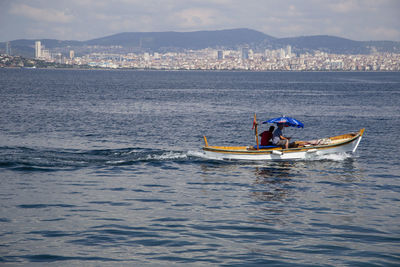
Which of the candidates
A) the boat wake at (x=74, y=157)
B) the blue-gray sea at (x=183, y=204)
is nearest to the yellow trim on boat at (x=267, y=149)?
the blue-gray sea at (x=183, y=204)

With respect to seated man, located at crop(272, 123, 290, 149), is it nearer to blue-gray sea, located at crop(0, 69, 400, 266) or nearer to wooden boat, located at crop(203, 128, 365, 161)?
wooden boat, located at crop(203, 128, 365, 161)

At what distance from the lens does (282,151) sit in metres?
28.5

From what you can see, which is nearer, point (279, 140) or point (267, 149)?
point (267, 149)

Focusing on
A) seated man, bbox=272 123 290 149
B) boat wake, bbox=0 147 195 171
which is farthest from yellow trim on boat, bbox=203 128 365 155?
boat wake, bbox=0 147 195 171

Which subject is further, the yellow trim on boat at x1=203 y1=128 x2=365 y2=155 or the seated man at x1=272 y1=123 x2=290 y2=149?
the seated man at x1=272 y1=123 x2=290 y2=149

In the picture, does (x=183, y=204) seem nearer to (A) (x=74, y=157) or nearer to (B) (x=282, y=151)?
(B) (x=282, y=151)

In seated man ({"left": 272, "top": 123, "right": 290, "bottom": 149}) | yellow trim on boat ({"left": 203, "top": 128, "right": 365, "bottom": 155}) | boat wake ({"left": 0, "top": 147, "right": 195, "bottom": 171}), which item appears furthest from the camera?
seated man ({"left": 272, "top": 123, "right": 290, "bottom": 149})

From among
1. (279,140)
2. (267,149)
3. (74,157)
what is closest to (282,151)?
(279,140)

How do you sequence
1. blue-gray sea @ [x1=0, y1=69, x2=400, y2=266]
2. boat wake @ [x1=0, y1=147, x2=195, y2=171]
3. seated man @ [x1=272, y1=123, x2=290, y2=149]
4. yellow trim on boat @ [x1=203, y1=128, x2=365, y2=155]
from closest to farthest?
1. blue-gray sea @ [x1=0, y1=69, x2=400, y2=266]
2. boat wake @ [x1=0, y1=147, x2=195, y2=171]
3. yellow trim on boat @ [x1=203, y1=128, x2=365, y2=155]
4. seated man @ [x1=272, y1=123, x2=290, y2=149]

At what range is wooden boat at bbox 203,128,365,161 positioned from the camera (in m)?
28.4

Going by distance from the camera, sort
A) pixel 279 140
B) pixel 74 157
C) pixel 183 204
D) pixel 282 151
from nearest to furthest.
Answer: pixel 183 204 < pixel 282 151 < pixel 279 140 < pixel 74 157

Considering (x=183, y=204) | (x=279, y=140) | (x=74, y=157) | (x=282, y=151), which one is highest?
(x=279, y=140)

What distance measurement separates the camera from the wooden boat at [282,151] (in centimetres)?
2841

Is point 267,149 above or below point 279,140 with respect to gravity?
below
